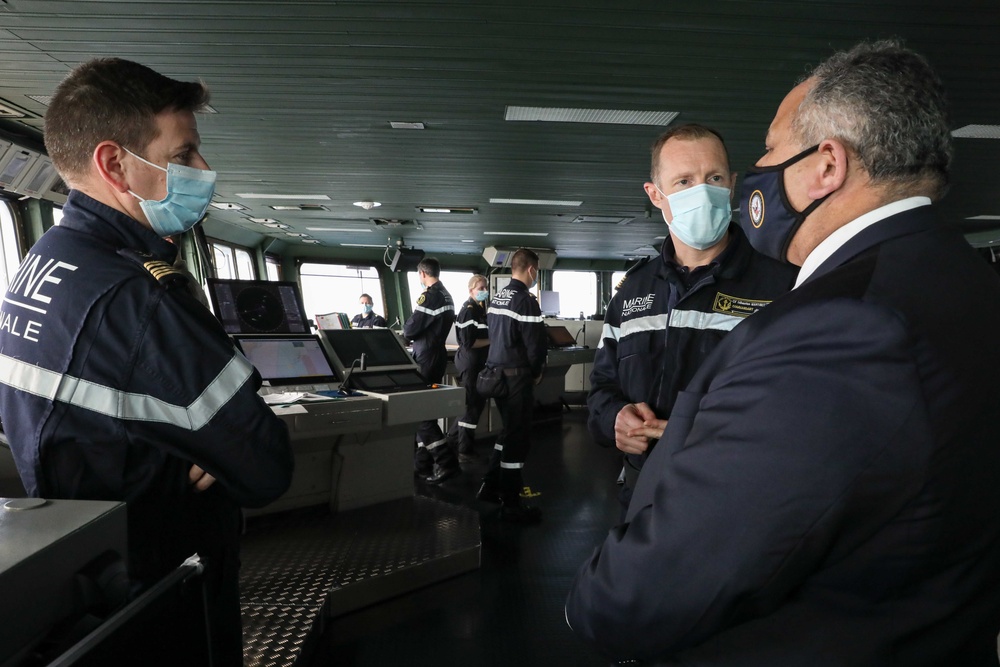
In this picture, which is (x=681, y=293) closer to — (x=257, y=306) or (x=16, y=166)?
(x=257, y=306)

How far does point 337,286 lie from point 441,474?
36.2ft

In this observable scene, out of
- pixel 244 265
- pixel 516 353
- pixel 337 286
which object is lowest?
pixel 516 353

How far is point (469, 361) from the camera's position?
17.4ft

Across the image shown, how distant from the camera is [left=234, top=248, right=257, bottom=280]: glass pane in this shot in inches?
483

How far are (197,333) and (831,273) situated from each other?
0.97m

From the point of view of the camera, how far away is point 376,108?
480 cm

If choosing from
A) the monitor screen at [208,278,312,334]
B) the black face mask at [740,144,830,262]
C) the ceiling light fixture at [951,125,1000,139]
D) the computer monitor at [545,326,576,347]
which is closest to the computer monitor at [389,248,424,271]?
the computer monitor at [545,326,576,347]

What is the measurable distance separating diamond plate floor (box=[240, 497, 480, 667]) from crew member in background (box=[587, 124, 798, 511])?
1436 millimetres

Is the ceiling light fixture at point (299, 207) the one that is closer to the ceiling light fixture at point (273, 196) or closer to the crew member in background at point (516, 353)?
the ceiling light fixture at point (273, 196)

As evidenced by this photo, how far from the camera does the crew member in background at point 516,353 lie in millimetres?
4160

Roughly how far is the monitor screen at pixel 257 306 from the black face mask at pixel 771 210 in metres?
2.44

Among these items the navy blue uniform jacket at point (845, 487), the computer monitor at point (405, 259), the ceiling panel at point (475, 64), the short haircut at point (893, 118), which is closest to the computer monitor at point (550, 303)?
the ceiling panel at point (475, 64)

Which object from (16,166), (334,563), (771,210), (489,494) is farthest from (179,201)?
(16,166)

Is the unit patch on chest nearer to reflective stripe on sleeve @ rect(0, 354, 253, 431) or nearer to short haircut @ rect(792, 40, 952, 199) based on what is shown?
short haircut @ rect(792, 40, 952, 199)
